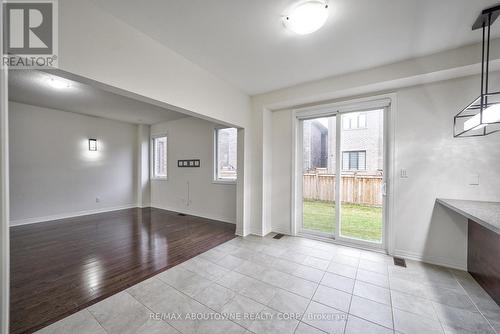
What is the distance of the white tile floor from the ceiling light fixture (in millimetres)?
3406

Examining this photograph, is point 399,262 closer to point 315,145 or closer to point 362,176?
point 362,176

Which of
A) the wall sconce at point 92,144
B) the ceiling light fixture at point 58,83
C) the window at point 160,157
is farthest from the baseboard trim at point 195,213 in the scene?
the ceiling light fixture at point 58,83

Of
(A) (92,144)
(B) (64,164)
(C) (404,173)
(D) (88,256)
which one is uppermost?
(A) (92,144)

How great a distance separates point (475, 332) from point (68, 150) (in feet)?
24.4

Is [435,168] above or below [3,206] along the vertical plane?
above

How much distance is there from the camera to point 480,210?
76.4 inches

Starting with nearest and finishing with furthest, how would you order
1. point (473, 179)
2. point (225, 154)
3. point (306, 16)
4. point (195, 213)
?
1. point (306, 16)
2. point (473, 179)
3. point (225, 154)
4. point (195, 213)

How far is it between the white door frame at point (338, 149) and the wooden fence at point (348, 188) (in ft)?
0.37

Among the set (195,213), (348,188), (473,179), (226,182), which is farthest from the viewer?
(195,213)

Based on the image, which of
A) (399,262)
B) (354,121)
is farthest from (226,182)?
(399,262)

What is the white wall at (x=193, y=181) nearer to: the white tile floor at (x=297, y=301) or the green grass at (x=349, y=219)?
the green grass at (x=349, y=219)

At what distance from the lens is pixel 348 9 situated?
1719mm

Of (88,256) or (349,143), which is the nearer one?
(88,256)

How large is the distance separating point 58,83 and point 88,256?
287 cm
